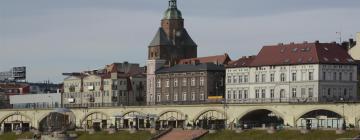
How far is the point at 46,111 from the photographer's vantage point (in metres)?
187

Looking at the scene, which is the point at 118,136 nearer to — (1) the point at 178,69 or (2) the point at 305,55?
(2) the point at 305,55

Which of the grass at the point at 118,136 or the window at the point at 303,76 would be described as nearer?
the grass at the point at 118,136

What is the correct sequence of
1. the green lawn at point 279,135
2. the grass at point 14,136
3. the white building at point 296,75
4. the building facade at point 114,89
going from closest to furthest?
the green lawn at point 279,135
the white building at point 296,75
the grass at point 14,136
the building facade at point 114,89

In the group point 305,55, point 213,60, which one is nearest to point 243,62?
point 305,55

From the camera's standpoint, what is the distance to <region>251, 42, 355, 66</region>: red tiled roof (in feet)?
500

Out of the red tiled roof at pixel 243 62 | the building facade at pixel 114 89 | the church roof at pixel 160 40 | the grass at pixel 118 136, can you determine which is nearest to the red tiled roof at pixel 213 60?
the church roof at pixel 160 40

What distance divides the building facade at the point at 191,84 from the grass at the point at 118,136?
2211 cm

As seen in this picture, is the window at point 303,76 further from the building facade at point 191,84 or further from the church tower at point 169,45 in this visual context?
the church tower at point 169,45

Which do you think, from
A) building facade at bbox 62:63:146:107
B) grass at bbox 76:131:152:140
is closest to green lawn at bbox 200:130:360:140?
grass at bbox 76:131:152:140

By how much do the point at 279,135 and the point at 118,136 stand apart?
2926 cm

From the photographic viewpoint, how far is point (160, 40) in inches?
7564

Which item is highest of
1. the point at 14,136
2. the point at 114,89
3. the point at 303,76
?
the point at 303,76

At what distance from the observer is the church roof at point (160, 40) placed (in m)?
192

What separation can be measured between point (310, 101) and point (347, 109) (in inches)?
500
